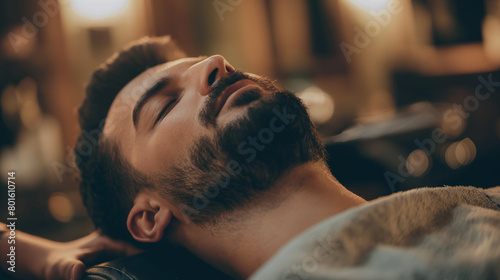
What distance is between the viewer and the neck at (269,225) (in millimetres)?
936

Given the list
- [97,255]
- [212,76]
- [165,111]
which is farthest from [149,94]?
[97,255]

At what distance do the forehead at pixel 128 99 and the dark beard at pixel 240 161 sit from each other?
238 millimetres

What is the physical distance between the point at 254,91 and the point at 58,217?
2448 mm

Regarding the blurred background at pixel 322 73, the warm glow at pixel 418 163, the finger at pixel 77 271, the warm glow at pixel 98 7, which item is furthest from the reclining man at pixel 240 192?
the warm glow at pixel 98 7

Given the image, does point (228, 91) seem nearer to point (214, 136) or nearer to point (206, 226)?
point (214, 136)

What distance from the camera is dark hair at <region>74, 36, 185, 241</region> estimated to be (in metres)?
1.14

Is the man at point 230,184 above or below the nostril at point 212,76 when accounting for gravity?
below

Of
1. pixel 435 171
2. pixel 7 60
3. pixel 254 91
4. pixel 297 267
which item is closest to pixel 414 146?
pixel 435 171

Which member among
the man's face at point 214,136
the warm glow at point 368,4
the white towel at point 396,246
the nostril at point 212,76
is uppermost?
the warm glow at point 368,4

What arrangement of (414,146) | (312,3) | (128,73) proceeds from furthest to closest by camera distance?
(312,3)
(414,146)
(128,73)

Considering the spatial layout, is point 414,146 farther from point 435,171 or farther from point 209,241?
point 209,241

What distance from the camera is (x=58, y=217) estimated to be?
2.95m

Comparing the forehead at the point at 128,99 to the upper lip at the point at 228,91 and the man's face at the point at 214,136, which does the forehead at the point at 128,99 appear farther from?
the upper lip at the point at 228,91

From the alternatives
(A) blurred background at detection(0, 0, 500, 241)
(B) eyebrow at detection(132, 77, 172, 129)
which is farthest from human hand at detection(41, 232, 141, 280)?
(A) blurred background at detection(0, 0, 500, 241)
